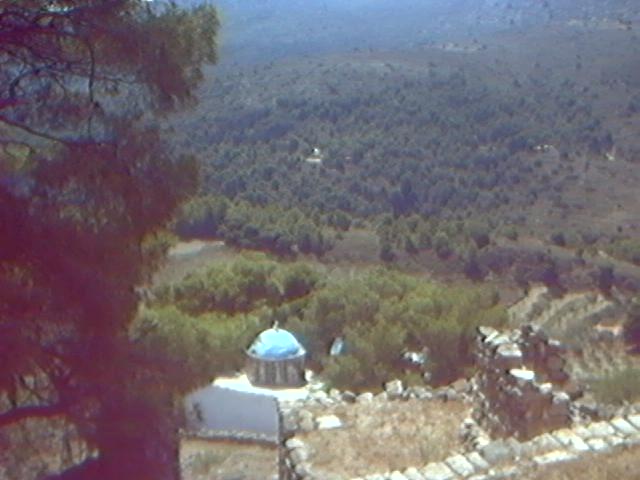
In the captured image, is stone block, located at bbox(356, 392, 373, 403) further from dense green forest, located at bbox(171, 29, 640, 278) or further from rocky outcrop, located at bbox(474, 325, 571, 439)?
dense green forest, located at bbox(171, 29, 640, 278)

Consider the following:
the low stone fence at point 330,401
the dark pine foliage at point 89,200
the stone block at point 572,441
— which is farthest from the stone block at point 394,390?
the stone block at point 572,441

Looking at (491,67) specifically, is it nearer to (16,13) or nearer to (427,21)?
(427,21)

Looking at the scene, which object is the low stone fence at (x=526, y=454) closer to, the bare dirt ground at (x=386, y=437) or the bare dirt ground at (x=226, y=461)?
the bare dirt ground at (x=386, y=437)

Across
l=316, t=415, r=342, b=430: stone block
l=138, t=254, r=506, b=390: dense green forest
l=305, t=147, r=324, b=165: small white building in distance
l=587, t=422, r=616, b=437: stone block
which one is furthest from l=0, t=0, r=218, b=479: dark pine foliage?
l=305, t=147, r=324, b=165: small white building in distance

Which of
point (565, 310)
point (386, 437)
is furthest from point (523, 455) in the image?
point (565, 310)

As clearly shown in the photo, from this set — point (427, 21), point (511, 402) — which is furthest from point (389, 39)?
point (511, 402)

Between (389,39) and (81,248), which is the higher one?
(81,248)

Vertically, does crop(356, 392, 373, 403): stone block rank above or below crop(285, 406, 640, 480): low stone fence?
below

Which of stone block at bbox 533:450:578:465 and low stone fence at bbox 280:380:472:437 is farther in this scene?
low stone fence at bbox 280:380:472:437
